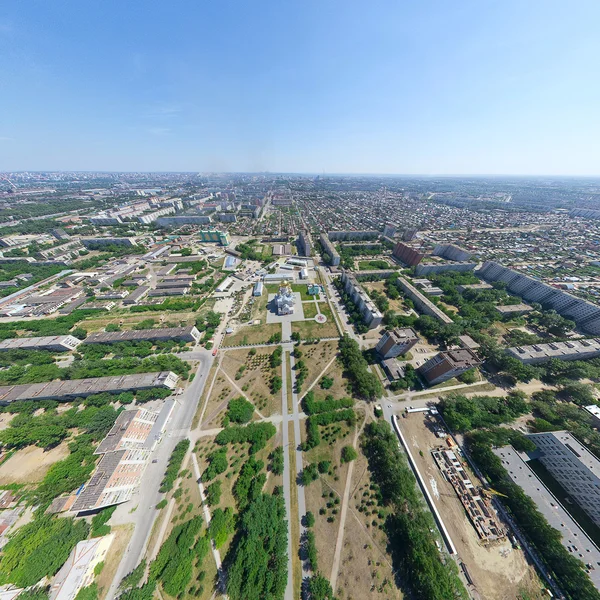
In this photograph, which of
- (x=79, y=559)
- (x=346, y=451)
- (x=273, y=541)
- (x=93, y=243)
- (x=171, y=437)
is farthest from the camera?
(x=93, y=243)

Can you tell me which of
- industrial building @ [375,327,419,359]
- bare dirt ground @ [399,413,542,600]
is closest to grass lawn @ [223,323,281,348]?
industrial building @ [375,327,419,359]

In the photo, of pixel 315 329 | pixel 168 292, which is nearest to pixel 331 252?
pixel 315 329

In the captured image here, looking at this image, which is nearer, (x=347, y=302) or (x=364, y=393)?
(x=364, y=393)

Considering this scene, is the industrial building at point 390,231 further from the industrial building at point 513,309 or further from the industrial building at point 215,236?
the industrial building at point 215,236

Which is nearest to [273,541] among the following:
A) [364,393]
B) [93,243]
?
[364,393]

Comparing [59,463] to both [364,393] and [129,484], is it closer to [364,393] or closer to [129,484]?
[129,484]

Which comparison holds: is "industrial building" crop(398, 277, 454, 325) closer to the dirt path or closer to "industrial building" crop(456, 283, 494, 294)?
"industrial building" crop(456, 283, 494, 294)

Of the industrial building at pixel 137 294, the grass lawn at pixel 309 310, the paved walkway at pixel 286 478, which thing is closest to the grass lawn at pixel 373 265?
the grass lawn at pixel 309 310

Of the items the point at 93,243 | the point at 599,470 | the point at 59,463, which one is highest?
the point at 93,243
